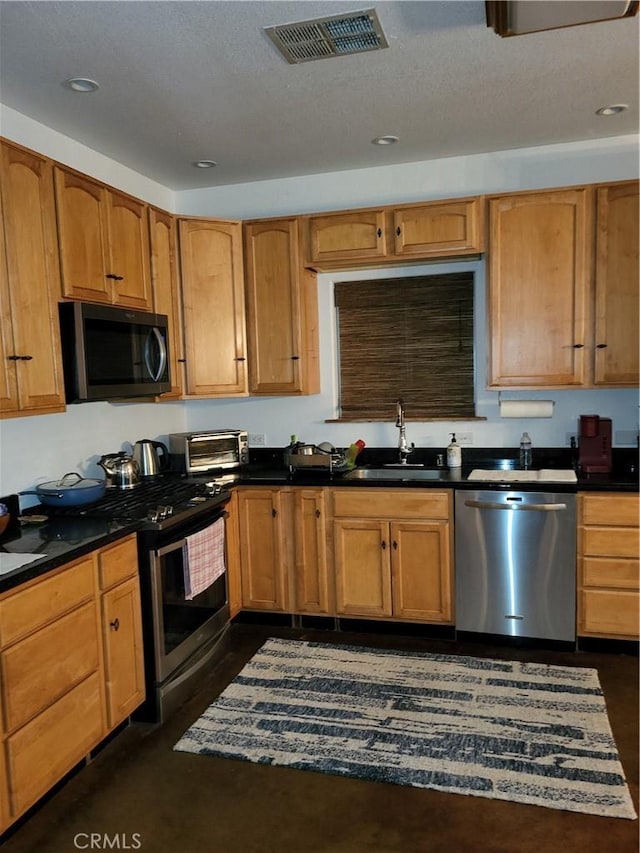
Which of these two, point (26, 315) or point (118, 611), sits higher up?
point (26, 315)

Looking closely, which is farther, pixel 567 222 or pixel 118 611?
pixel 567 222

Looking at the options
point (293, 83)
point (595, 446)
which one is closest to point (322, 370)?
point (595, 446)

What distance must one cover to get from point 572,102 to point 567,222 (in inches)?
22.9

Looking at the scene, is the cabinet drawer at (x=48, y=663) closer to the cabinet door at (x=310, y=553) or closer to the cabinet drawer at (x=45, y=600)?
the cabinet drawer at (x=45, y=600)

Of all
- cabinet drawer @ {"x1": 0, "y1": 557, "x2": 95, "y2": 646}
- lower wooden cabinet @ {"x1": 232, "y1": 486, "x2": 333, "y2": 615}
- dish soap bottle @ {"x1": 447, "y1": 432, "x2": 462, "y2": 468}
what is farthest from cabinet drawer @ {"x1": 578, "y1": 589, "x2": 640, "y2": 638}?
cabinet drawer @ {"x1": 0, "y1": 557, "x2": 95, "y2": 646}

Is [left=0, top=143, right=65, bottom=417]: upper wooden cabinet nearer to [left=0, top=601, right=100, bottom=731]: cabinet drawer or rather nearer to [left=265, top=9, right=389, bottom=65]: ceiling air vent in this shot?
[left=0, top=601, right=100, bottom=731]: cabinet drawer

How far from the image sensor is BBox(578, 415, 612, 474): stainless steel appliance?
3422 mm

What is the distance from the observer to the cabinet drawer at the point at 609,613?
316 centimetres

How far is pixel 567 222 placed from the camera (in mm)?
3336

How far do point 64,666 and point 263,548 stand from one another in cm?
154

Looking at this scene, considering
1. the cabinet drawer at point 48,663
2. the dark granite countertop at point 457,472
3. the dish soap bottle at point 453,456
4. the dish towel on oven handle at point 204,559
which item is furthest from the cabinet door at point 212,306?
the cabinet drawer at point 48,663

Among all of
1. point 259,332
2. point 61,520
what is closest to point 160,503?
point 61,520

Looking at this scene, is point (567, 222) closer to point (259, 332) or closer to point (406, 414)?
point (406, 414)

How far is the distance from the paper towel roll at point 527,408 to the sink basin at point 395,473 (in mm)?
515
